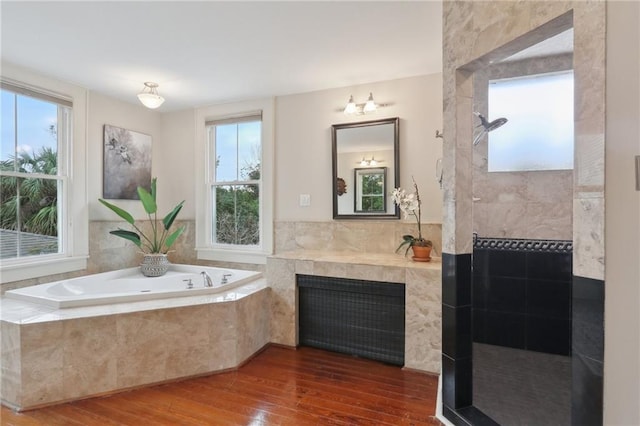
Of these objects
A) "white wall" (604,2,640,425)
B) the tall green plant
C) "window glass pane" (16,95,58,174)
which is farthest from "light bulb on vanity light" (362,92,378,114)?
"window glass pane" (16,95,58,174)

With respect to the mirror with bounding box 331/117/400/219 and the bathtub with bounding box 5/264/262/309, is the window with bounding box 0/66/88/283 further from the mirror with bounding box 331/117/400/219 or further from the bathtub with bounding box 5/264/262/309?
the mirror with bounding box 331/117/400/219

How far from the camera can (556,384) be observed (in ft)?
7.25

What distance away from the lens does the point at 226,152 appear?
12.9ft

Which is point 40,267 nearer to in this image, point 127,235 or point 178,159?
point 127,235

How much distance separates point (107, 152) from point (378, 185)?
2912 millimetres

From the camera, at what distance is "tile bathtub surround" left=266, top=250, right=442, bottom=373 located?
2.43 metres

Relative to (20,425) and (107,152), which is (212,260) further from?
(20,425)

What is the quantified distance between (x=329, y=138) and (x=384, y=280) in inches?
62.1

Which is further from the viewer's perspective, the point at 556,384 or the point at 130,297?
the point at 130,297

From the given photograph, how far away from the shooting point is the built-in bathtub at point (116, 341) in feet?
6.64

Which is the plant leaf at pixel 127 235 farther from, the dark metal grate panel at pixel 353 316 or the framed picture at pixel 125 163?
the dark metal grate panel at pixel 353 316

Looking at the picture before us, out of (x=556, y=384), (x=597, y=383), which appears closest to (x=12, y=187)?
(x=597, y=383)

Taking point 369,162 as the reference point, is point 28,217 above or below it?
below

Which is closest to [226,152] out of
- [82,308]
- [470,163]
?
[82,308]
